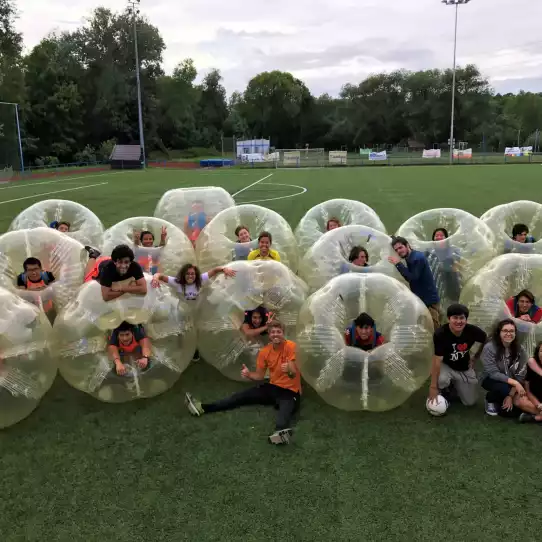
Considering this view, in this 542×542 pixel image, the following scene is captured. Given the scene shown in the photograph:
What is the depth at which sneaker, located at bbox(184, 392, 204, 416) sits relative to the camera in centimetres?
467

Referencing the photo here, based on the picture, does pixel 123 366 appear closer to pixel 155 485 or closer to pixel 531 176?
pixel 155 485

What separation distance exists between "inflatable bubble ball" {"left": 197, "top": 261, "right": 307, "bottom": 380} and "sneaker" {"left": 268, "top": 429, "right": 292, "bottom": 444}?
3.52 feet

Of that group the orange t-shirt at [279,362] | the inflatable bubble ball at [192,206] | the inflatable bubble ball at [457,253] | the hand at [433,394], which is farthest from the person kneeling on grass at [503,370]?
the inflatable bubble ball at [192,206]

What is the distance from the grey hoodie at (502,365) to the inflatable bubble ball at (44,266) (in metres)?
4.42

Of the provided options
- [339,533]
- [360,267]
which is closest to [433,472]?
[339,533]

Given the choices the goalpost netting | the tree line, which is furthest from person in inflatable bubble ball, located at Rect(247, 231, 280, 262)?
the tree line

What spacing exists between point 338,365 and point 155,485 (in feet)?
5.57

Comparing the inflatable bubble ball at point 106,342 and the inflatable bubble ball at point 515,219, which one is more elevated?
the inflatable bubble ball at point 515,219

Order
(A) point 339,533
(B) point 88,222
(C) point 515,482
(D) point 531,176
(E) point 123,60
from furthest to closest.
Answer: (E) point 123,60, (D) point 531,176, (B) point 88,222, (C) point 515,482, (A) point 339,533

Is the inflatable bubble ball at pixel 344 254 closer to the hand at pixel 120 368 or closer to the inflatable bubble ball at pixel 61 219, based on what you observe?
the hand at pixel 120 368

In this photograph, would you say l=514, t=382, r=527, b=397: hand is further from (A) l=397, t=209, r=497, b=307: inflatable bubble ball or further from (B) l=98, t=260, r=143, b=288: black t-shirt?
(B) l=98, t=260, r=143, b=288: black t-shirt

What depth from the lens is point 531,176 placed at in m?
28.8

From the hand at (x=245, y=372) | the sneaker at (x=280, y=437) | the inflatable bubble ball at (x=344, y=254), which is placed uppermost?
the inflatable bubble ball at (x=344, y=254)

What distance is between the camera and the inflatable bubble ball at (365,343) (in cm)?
443
